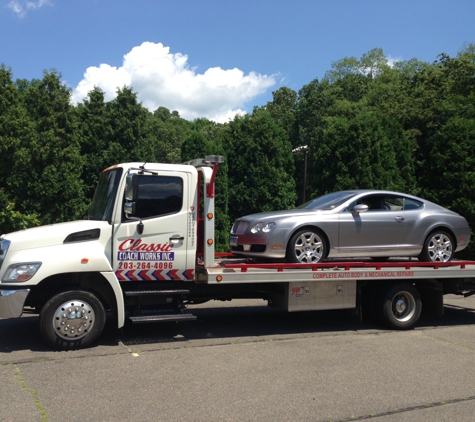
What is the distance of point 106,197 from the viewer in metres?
7.10

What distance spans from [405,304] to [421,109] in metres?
19.0

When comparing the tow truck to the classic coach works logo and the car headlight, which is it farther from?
the car headlight

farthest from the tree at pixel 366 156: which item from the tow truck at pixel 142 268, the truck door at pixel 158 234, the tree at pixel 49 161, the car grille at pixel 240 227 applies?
the truck door at pixel 158 234

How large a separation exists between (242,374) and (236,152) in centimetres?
1686

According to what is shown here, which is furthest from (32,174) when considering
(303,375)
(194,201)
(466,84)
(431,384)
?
(466,84)

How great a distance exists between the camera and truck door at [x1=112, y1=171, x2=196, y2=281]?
683cm

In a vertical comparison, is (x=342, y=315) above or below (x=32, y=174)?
below

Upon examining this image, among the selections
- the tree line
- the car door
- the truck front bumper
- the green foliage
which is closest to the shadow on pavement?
the truck front bumper

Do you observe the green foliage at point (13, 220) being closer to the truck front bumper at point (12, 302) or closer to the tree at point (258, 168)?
the truck front bumper at point (12, 302)

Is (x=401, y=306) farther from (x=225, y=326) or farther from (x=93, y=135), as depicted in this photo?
(x=93, y=135)

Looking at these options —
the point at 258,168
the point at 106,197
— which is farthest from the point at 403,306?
the point at 258,168

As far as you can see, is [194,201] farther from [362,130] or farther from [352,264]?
[362,130]

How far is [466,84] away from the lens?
27.9 m

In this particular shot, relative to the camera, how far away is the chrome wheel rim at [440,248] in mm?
8727
